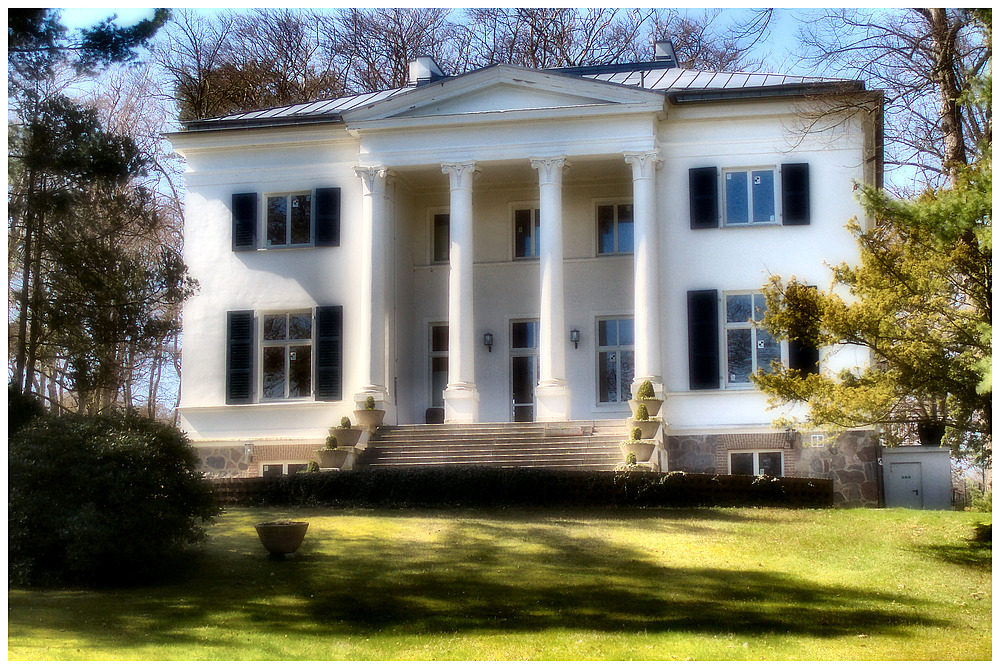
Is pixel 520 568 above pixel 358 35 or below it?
below

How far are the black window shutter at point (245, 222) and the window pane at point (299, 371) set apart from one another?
2.36 meters

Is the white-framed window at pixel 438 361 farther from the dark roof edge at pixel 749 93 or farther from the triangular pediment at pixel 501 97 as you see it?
the dark roof edge at pixel 749 93

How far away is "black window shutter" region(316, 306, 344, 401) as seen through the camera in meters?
22.0

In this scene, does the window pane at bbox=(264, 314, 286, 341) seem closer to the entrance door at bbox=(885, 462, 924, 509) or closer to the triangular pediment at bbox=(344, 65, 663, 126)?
the triangular pediment at bbox=(344, 65, 663, 126)

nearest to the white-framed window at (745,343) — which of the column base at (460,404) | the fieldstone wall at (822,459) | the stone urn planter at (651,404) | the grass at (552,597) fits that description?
the fieldstone wall at (822,459)

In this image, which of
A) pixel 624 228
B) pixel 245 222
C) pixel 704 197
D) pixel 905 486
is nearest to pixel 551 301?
pixel 624 228

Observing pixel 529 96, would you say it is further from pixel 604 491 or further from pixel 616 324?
pixel 604 491

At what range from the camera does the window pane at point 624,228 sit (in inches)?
896

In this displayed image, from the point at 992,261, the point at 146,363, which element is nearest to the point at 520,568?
the point at 992,261

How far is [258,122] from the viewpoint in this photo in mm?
A: 22797

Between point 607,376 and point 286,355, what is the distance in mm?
6554

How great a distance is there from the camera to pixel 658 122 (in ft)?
70.3

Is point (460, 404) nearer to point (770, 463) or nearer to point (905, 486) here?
point (770, 463)

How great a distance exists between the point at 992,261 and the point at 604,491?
7.09 metres
